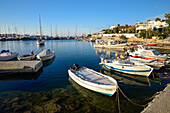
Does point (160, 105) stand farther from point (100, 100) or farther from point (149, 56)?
point (149, 56)

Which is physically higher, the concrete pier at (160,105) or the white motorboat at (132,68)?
the white motorboat at (132,68)

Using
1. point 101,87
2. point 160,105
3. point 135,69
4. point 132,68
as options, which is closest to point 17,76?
point 101,87

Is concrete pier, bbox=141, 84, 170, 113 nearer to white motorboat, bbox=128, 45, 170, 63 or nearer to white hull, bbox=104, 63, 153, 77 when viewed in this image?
white hull, bbox=104, 63, 153, 77

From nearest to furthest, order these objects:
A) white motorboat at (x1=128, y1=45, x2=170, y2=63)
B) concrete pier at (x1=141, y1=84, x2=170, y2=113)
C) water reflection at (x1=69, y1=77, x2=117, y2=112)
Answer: concrete pier at (x1=141, y1=84, x2=170, y2=113)
water reflection at (x1=69, y1=77, x2=117, y2=112)
white motorboat at (x1=128, y1=45, x2=170, y2=63)

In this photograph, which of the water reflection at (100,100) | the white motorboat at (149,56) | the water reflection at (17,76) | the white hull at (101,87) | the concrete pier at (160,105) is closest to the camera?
the concrete pier at (160,105)

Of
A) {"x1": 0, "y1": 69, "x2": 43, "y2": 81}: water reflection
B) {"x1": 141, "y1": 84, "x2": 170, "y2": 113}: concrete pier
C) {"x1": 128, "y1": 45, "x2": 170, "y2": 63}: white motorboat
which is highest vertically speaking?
{"x1": 128, "y1": 45, "x2": 170, "y2": 63}: white motorboat

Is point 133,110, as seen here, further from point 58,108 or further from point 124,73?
point 124,73

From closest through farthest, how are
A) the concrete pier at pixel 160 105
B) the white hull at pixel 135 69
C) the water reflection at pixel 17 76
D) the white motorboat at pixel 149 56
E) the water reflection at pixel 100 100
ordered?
the concrete pier at pixel 160 105
the water reflection at pixel 100 100
the white hull at pixel 135 69
the water reflection at pixel 17 76
the white motorboat at pixel 149 56

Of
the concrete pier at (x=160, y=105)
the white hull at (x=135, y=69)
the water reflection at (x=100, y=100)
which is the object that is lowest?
the water reflection at (x=100, y=100)

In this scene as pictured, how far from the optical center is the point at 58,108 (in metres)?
8.81

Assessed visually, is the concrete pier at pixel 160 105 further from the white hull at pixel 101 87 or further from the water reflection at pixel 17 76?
the water reflection at pixel 17 76

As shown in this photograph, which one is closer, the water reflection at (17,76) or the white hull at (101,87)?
the white hull at (101,87)

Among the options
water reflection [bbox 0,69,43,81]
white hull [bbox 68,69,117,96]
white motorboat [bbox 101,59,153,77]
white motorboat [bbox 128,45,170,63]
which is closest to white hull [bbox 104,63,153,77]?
white motorboat [bbox 101,59,153,77]

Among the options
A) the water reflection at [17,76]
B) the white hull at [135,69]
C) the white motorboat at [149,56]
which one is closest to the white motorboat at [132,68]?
the white hull at [135,69]
